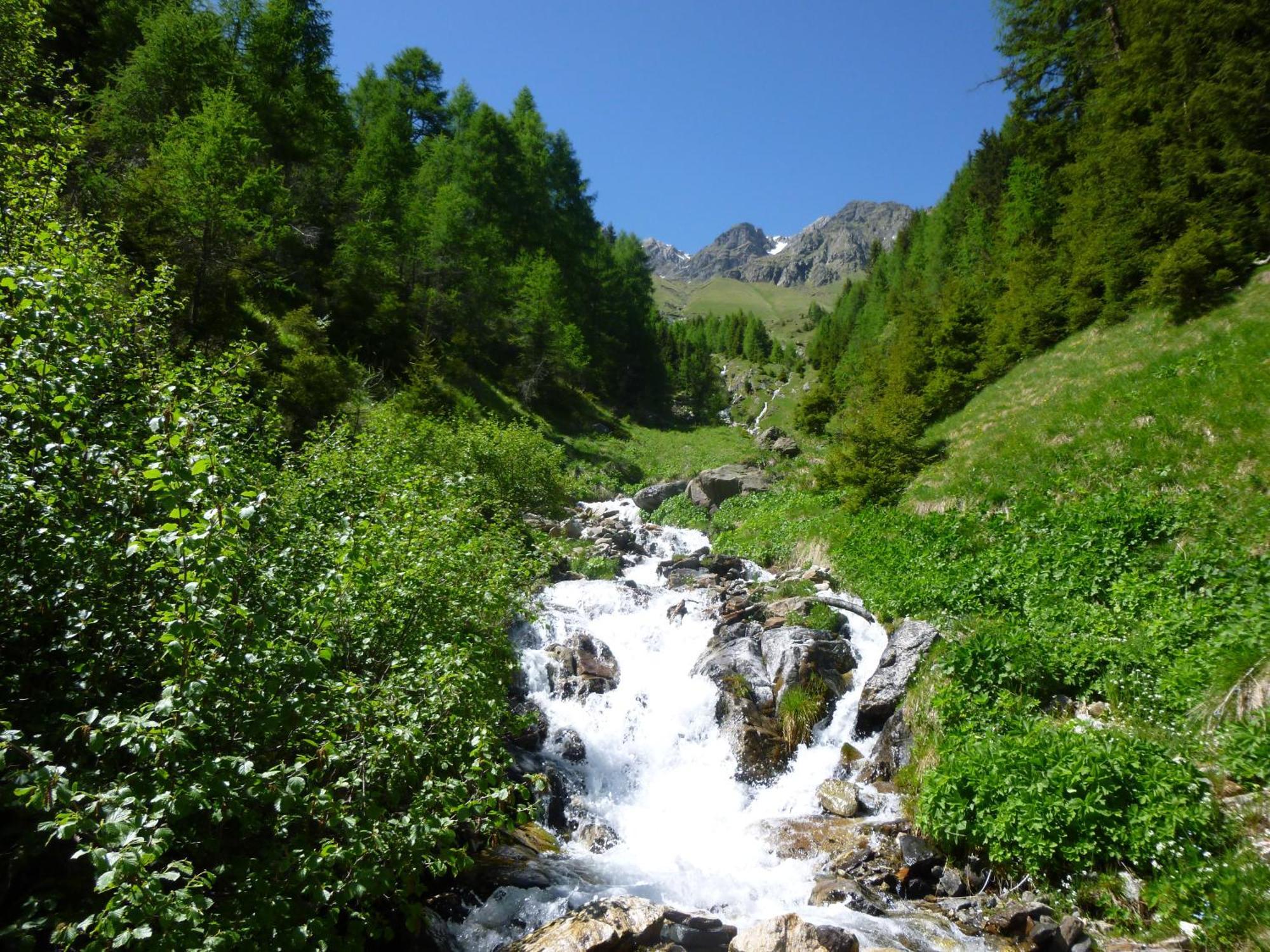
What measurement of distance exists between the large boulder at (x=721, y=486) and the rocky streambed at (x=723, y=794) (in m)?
11.6

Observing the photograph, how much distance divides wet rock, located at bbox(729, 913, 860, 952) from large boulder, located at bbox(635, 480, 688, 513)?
2434 cm

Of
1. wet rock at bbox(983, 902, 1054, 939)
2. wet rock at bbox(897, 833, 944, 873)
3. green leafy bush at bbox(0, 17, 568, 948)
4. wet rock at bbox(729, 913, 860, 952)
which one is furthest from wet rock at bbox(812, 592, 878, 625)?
green leafy bush at bbox(0, 17, 568, 948)

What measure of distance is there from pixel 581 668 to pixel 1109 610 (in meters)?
11.2

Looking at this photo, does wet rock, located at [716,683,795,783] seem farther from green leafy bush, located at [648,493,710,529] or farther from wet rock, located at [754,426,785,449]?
wet rock, located at [754,426,785,449]

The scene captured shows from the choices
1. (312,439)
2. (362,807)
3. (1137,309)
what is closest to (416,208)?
(312,439)

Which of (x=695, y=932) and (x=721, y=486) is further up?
(x=721, y=486)

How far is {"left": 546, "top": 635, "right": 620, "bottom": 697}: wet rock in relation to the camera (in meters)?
14.7

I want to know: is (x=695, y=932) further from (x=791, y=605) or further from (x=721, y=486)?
(x=721, y=486)

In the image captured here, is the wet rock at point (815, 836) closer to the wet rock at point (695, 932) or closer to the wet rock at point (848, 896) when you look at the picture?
the wet rock at point (848, 896)

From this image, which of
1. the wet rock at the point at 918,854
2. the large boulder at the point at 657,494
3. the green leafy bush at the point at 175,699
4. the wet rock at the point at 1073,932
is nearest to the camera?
the green leafy bush at the point at 175,699

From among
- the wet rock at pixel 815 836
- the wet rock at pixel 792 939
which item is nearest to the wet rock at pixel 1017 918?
the wet rock at pixel 792 939

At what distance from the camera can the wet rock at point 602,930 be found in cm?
695

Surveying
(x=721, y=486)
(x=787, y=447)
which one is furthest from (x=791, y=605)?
(x=787, y=447)

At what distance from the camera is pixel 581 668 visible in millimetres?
15234
